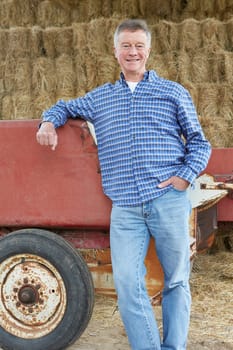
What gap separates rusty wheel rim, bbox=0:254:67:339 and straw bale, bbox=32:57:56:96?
10.3 feet

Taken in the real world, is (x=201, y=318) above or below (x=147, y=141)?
below

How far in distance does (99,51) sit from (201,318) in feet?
9.76

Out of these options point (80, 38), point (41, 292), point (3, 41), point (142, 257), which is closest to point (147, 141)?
point (142, 257)

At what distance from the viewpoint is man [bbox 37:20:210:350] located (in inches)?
104

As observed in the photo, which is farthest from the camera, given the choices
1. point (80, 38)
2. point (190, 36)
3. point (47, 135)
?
point (80, 38)

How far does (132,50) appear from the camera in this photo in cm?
270

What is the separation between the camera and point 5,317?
3004 mm

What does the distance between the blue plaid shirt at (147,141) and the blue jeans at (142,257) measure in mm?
72

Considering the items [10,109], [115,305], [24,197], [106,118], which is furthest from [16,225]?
[10,109]

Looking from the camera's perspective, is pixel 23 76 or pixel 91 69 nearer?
pixel 91 69

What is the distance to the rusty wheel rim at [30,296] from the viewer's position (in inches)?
116

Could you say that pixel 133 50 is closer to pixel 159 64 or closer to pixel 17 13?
pixel 159 64

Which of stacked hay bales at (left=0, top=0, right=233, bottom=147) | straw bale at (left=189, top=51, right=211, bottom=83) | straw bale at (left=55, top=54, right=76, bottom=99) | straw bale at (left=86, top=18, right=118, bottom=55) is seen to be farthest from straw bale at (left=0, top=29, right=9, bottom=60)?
straw bale at (left=189, top=51, right=211, bottom=83)

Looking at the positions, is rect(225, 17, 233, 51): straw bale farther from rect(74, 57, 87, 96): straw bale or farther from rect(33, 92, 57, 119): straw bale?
rect(33, 92, 57, 119): straw bale
